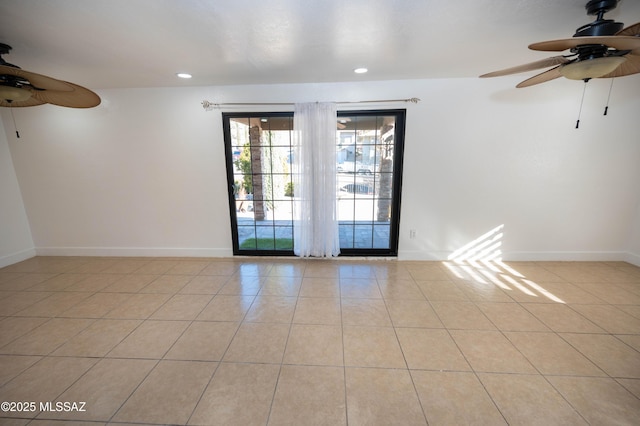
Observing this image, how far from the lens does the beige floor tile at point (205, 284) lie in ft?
8.91

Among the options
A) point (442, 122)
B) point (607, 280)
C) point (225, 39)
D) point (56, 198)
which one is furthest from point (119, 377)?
point (607, 280)

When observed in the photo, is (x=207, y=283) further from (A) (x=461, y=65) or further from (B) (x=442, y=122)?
(A) (x=461, y=65)

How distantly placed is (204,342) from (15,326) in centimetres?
176

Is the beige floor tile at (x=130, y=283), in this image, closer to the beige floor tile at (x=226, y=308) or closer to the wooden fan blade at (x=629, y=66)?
the beige floor tile at (x=226, y=308)

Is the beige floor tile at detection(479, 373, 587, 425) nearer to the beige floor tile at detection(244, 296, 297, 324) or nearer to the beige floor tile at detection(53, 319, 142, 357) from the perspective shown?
the beige floor tile at detection(244, 296, 297, 324)

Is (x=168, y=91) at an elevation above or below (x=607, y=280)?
above

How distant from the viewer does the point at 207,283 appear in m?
2.90

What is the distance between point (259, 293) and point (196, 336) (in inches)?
30.3

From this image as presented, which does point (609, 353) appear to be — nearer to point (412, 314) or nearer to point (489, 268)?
point (412, 314)

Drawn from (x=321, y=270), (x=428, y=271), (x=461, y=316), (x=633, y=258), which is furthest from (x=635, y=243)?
(x=321, y=270)

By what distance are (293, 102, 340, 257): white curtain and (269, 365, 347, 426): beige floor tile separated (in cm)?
188

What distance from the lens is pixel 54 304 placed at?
2.46 metres

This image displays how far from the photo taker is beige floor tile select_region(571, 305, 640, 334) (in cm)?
204

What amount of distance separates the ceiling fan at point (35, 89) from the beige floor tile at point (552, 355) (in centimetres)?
382
